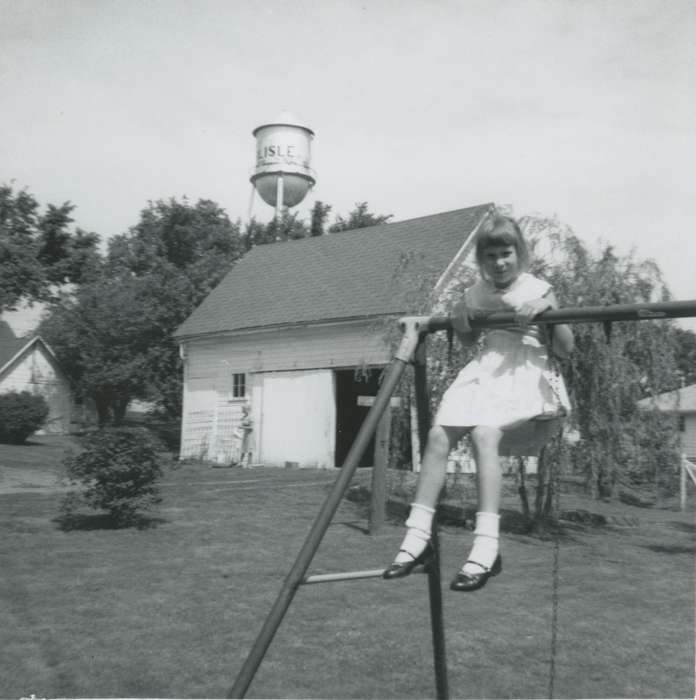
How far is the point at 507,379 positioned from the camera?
3.14m

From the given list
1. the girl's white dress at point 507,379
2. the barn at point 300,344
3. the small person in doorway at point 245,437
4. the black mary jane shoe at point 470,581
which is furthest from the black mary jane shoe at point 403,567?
the small person in doorway at point 245,437

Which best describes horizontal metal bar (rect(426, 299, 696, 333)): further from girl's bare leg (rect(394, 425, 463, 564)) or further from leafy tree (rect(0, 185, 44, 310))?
leafy tree (rect(0, 185, 44, 310))

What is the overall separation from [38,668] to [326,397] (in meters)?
13.7

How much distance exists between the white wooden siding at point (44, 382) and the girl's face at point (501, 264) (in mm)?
29174

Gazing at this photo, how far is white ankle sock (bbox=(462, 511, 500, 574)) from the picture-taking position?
2.89 meters

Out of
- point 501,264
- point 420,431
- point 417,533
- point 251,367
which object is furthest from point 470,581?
point 251,367

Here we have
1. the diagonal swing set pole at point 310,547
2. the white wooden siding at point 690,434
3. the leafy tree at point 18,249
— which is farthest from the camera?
the white wooden siding at point 690,434

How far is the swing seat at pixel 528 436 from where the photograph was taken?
126 inches

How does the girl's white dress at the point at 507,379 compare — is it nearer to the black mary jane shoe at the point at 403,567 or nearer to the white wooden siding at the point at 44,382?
the black mary jane shoe at the point at 403,567

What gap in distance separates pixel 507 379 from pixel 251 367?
17.5 metres

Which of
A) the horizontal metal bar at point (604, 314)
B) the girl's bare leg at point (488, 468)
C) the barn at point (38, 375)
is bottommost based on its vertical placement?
the girl's bare leg at point (488, 468)

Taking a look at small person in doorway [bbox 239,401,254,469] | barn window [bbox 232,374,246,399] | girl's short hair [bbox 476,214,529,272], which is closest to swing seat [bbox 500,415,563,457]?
girl's short hair [bbox 476,214,529,272]

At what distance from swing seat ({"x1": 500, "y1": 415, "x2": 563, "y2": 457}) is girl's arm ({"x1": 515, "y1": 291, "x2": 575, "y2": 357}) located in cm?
26

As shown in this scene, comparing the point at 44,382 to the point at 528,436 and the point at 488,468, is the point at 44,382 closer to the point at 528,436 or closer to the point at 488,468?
the point at 528,436
